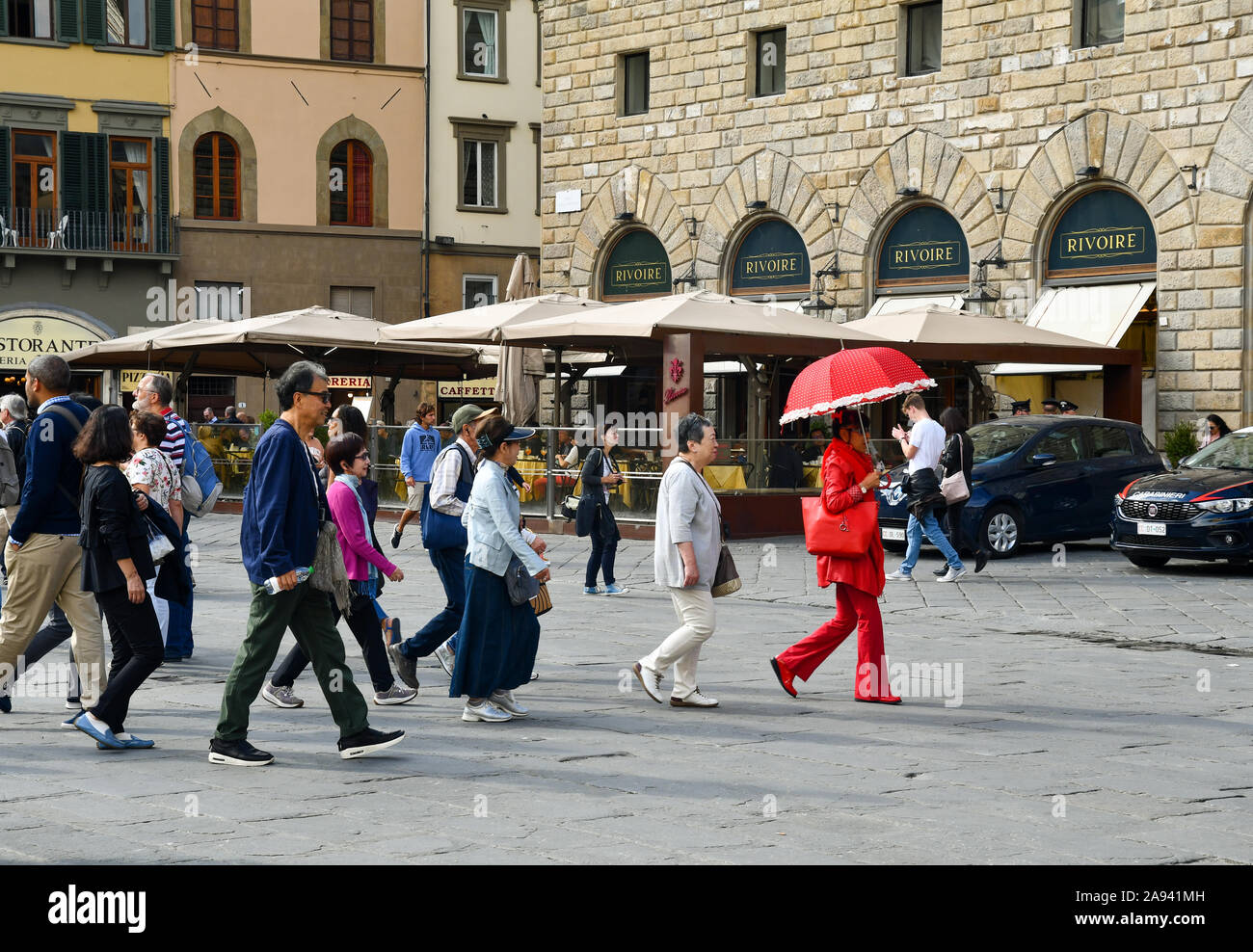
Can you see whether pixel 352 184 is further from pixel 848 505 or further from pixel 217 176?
pixel 848 505

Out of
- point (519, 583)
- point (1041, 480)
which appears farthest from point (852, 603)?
point (1041, 480)

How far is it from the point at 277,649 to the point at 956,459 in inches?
408

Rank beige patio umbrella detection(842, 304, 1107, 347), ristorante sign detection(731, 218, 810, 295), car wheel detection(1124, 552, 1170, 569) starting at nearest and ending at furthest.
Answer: car wheel detection(1124, 552, 1170, 569) → beige patio umbrella detection(842, 304, 1107, 347) → ristorante sign detection(731, 218, 810, 295)

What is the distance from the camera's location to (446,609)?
9945 mm

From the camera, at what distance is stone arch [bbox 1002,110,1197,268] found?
78.8 feet

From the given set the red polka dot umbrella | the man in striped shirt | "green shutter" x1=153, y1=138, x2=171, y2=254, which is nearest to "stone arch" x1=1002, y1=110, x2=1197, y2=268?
the red polka dot umbrella

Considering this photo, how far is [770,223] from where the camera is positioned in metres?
29.9

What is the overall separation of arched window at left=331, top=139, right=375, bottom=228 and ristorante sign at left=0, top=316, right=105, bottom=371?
6486mm

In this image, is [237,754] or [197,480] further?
[197,480]

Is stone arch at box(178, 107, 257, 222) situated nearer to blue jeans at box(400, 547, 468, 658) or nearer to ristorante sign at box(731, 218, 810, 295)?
ristorante sign at box(731, 218, 810, 295)

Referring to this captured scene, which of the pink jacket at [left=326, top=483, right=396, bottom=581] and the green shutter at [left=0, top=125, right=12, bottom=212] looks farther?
the green shutter at [left=0, top=125, right=12, bottom=212]

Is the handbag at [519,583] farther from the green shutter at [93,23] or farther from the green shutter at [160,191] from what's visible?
the green shutter at [93,23]

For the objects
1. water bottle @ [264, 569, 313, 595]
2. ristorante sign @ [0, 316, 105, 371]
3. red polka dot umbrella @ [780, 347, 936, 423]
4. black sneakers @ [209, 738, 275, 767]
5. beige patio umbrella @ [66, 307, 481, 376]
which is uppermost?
ristorante sign @ [0, 316, 105, 371]

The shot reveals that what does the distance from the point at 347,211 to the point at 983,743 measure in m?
33.9
